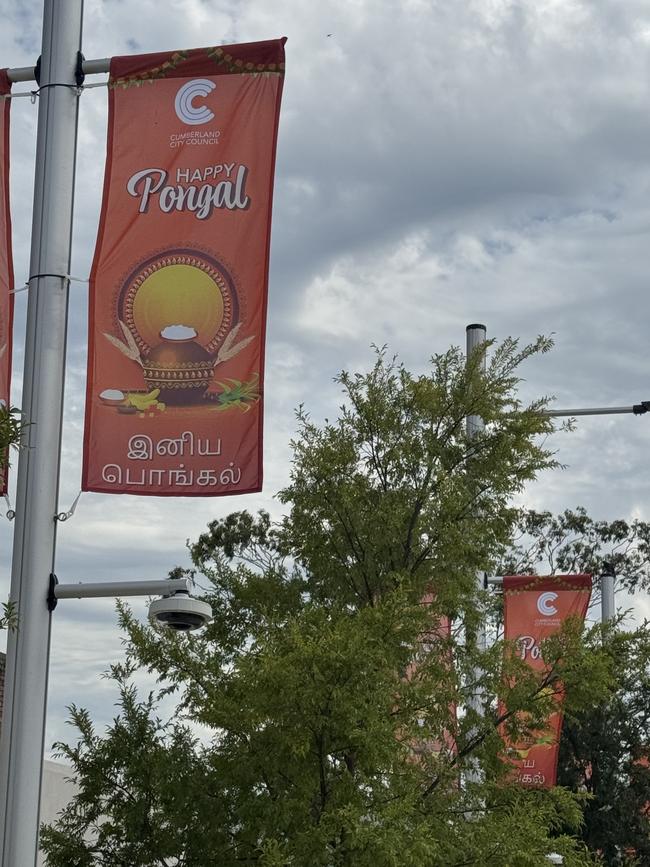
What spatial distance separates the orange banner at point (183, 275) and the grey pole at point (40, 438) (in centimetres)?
26

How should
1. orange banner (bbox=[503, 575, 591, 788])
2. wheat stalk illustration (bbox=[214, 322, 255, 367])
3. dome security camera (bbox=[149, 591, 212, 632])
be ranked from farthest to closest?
orange banner (bbox=[503, 575, 591, 788])
wheat stalk illustration (bbox=[214, 322, 255, 367])
dome security camera (bbox=[149, 591, 212, 632])

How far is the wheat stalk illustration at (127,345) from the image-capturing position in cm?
973

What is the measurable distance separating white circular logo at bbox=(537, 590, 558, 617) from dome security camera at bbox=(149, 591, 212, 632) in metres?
8.85

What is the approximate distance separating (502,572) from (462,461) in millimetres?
22340

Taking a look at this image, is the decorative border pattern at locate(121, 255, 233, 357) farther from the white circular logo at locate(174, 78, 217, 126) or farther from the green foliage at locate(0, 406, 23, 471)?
the green foliage at locate(0, 406, 23, 471)

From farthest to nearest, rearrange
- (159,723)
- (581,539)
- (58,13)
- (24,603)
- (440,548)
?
(581,539) < (440,548) < (159,723) < (58,13) < (24,603)

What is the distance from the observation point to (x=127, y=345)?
32.0 feet

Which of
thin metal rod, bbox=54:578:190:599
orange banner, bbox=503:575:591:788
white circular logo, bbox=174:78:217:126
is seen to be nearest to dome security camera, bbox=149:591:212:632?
thin metal rod, bbox=54:578:190:599

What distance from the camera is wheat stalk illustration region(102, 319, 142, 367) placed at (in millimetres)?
9734

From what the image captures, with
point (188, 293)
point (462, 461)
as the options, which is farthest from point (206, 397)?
point (462, 461)

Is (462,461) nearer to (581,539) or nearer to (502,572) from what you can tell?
(502,572)

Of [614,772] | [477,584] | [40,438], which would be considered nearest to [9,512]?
[40,438]

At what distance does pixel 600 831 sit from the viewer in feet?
108

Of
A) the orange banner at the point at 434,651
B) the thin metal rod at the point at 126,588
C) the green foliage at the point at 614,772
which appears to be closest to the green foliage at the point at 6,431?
the thin metal rod at the point at 126,588
